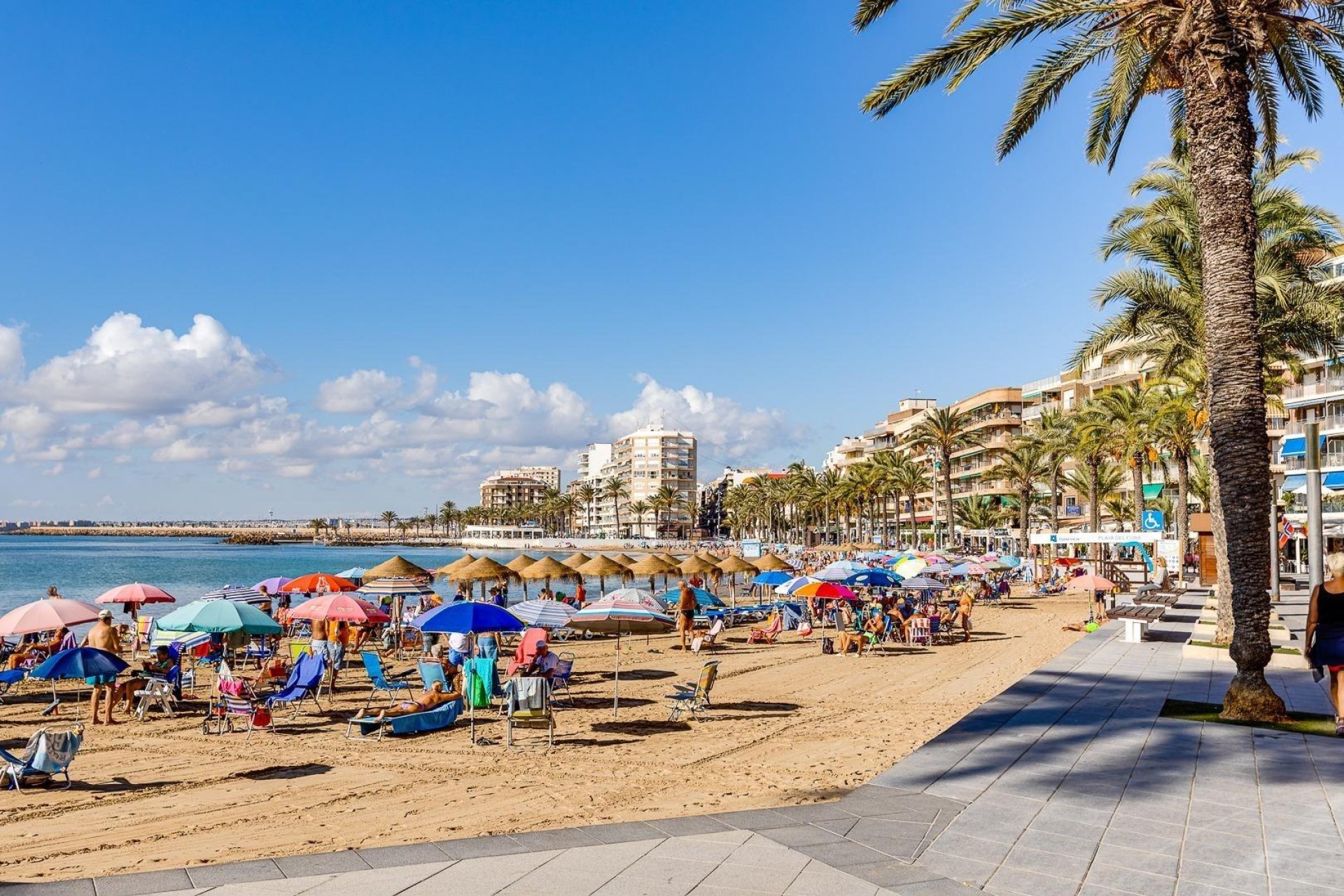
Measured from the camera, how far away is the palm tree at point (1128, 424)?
3719 centimetres

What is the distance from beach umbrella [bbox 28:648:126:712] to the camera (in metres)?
11.4

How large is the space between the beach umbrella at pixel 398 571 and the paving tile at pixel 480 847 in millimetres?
19686

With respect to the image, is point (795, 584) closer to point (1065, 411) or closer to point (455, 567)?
point (455, 567)

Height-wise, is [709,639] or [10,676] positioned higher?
[10,676]

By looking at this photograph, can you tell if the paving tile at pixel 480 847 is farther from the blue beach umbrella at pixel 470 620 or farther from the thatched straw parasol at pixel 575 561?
the thatched straw parasol at pixel 575 561

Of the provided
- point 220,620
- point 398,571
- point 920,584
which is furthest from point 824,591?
point 220,620

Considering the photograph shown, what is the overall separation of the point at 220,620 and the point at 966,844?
1157cm

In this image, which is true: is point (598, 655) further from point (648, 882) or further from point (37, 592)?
point (37, 592)

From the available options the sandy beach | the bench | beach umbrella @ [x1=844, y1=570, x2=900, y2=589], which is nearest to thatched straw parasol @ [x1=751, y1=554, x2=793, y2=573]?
beach umbrella @ [x1=844, y1=570, x2=900, y2=589]

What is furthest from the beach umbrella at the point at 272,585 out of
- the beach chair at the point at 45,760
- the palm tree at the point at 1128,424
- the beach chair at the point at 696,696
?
the palm tree at the point at 1128,424

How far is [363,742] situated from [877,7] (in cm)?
1096

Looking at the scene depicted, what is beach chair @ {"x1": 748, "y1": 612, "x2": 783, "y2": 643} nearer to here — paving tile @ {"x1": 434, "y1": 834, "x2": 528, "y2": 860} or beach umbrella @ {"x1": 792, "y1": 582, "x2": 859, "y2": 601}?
beach umbrella @ {"x1": 792, "y1": 582, "x2": 859, "y2": 601}

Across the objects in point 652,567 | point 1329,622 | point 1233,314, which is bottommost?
point 652,567

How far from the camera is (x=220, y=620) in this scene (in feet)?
46.3
